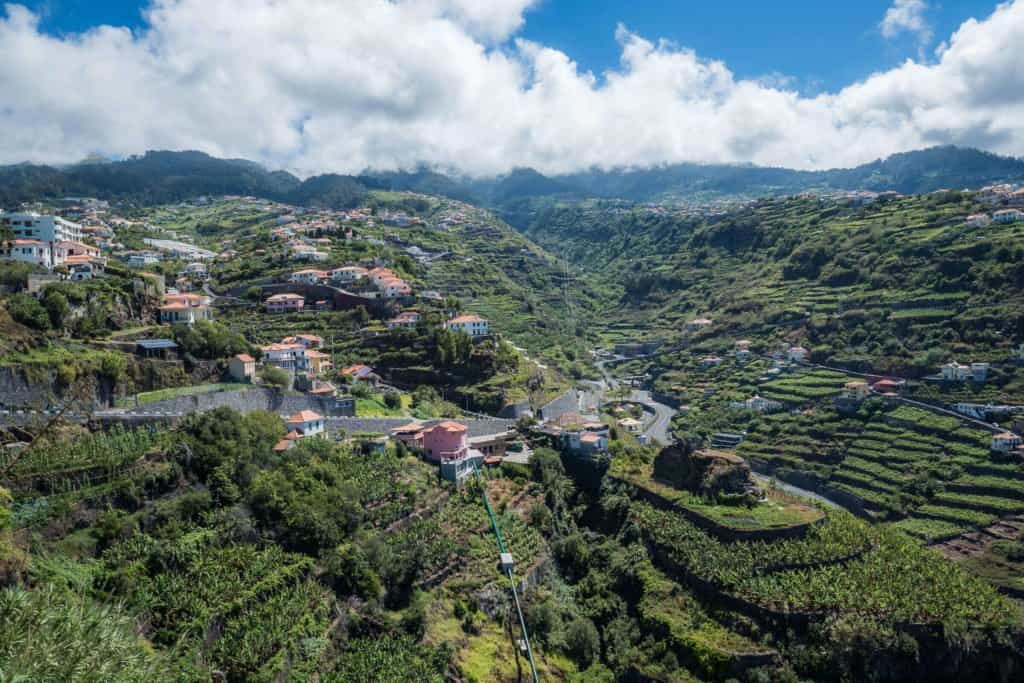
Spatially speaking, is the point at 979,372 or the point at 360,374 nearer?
the point at 360,374

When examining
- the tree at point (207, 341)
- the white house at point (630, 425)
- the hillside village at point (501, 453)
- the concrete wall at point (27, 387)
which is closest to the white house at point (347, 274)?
A: the hillside village at point (501, 453)

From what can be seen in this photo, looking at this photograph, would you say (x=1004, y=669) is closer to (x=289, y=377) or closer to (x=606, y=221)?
(x=289, y=377)

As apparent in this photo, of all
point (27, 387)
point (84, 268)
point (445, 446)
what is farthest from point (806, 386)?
point (84, 268)

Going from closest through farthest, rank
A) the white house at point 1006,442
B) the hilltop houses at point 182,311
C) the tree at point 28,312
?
the tree at point 28,312 → the white house at point 1006,442 → the hilltop houses at point 182,311

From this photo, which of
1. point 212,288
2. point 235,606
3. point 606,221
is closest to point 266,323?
point 212,288

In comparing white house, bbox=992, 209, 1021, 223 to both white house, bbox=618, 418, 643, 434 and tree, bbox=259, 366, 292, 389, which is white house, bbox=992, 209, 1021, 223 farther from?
tree, bbox=259, 366, 292, 389

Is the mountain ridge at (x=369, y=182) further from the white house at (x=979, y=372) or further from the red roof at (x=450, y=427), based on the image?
the white house at (x=979, y=372)

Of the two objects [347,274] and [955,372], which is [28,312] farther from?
[955,372]
